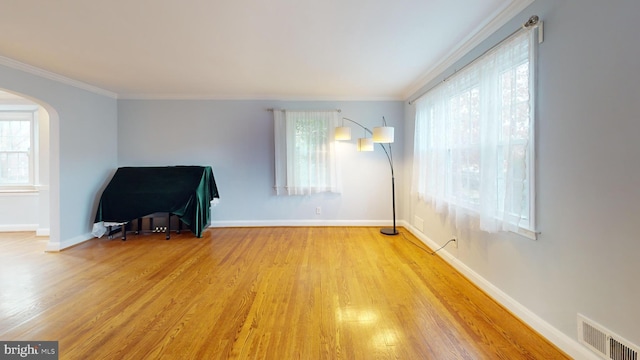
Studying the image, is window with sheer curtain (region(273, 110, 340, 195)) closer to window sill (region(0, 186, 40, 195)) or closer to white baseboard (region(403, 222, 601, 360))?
white baseboard (region(403, 222, 601, 360))

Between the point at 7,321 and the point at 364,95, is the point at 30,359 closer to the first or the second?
the point at 7,321

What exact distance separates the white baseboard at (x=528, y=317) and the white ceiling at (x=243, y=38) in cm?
231

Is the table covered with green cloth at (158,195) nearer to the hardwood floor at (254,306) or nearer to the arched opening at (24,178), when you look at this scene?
the hardwood floor at (254,306)

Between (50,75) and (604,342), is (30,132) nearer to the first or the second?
(50,75)

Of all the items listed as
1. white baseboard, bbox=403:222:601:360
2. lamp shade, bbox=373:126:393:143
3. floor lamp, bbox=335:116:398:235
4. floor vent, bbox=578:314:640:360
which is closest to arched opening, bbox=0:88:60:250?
floor lamp, bbox=335:116:398:235

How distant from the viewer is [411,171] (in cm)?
425

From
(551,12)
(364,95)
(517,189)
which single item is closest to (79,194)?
(364,95)

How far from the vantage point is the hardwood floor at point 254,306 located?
167cm

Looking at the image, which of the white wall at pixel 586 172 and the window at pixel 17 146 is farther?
the window at pixel 17 146

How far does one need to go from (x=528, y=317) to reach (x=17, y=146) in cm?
770

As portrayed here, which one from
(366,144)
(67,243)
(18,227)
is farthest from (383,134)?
(18,227)

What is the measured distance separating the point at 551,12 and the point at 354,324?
8.38 ft

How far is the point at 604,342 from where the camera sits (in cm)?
138

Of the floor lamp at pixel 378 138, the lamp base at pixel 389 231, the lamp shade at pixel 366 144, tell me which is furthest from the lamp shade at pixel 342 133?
the lamp base at pixel 389 231
